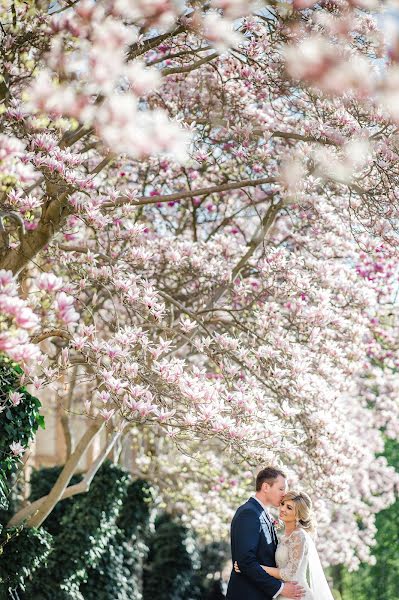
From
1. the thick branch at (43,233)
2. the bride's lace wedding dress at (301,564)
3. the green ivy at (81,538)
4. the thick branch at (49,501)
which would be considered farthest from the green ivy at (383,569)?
the thick branch at (43,233)

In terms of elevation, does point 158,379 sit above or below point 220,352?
Result: below

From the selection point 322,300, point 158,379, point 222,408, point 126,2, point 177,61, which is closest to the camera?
point 126,2

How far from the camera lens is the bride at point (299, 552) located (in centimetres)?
645

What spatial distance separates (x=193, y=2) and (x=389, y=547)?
21.0 m

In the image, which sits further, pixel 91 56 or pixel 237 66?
pixel 237 66

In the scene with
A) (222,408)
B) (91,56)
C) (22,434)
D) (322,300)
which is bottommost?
(22,434)

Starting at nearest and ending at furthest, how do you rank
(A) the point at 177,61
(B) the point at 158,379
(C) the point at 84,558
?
(B) the point at 158,379, (A) the point at 177,61, (C) the point at 84,558

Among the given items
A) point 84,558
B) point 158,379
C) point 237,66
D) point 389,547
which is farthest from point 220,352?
point 389,547

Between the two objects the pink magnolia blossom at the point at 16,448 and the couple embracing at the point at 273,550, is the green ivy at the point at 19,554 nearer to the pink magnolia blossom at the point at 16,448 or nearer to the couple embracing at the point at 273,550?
the pink magnolia blossom at the point at 16,448

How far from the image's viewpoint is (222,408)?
20.3 ft

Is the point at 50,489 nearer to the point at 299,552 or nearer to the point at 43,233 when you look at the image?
the point at 43,233

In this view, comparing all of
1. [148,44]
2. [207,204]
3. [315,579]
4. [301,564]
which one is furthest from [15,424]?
[207,204]

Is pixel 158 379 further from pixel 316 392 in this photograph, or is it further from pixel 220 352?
pixel 316 392

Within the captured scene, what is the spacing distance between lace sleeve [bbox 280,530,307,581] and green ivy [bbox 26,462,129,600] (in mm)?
5359
